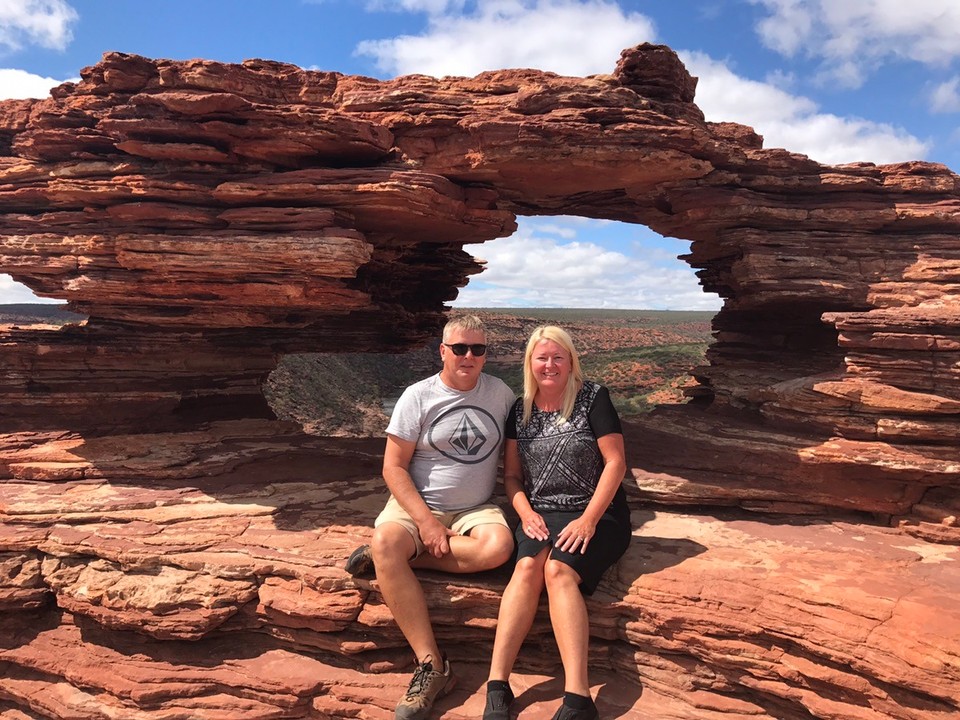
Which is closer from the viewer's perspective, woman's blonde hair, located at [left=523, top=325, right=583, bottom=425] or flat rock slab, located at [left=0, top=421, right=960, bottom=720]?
flat rock slab, located at [left=0, top=421, right=960, bottom=720]

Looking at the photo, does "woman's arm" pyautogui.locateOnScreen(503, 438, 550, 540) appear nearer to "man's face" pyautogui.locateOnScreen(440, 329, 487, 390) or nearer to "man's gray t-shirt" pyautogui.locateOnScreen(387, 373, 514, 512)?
"man's gray t-shirt" pyautogui.locateOnScreen(387, 373, 514, 512)

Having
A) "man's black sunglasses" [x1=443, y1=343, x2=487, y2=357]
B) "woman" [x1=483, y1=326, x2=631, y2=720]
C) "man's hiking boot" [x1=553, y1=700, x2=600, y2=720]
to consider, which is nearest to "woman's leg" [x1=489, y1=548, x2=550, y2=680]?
"woman" [x1=483, y1=326, x2=631, y2=720]

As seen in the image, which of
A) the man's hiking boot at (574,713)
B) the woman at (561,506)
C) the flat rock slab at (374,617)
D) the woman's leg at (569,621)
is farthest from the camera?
the flat rock slab at (374,617)

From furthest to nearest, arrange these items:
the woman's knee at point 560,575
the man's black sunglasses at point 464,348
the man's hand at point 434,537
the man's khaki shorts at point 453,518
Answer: the man's black sunglasses at point 464,348 → the man's khaki shorts at point 453,518 → the man's hand at point 434,537 → the woman's knee at point 560,575

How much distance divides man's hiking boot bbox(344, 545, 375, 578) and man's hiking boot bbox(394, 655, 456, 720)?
110 centimetres

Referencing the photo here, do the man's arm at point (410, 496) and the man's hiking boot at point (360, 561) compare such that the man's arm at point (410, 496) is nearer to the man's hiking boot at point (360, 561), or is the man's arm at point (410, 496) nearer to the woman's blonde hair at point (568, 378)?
the man's hiking boot at point (360, 561)

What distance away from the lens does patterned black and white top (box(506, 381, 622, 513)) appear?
5.71m

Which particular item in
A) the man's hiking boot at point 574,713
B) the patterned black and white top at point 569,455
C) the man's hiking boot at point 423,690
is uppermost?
the patterned black and white top at point 569,455

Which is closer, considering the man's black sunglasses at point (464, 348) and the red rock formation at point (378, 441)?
the red rock formation at point (378, 441)

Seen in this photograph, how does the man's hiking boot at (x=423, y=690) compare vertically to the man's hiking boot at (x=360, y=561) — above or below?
below

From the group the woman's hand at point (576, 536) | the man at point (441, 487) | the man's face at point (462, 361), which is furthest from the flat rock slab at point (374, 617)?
the man's face at point (462, 361)

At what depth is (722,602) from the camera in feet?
18.6

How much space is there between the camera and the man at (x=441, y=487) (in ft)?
17.9

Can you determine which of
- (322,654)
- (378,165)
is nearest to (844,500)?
(322,654)
